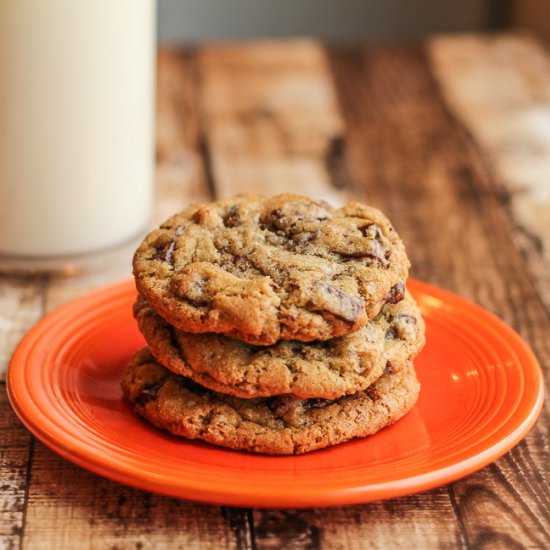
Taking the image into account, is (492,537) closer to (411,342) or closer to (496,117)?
(411,342)

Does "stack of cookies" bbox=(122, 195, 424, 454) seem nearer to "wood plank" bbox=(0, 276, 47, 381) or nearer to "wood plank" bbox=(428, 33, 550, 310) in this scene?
"wood plank" bbox=(0, 276, 47, 381)

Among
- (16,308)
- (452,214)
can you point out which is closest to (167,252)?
(16,308)

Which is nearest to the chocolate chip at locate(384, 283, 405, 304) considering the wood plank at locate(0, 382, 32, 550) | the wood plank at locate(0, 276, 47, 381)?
the wood plank at locate(0, 382, 32, 550)

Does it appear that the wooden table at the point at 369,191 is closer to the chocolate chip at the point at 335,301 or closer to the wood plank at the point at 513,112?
the wood plank at the point at 513,112

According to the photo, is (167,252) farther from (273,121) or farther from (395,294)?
(273,121)

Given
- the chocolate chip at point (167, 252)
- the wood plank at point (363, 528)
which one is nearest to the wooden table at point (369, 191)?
the wood plank at point (363, 528)
